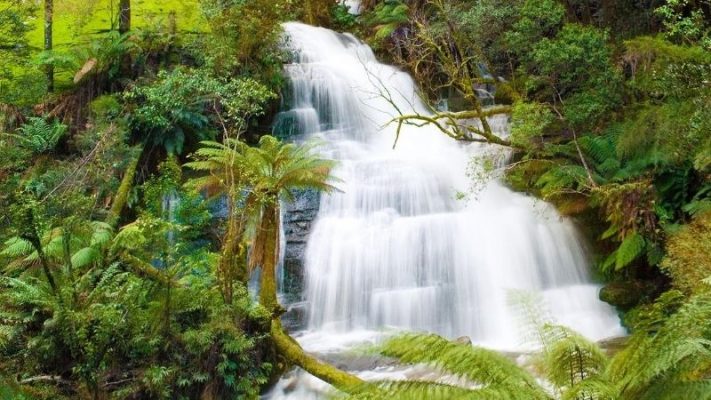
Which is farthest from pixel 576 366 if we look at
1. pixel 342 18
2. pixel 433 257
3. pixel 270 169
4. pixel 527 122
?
pixel 342 18

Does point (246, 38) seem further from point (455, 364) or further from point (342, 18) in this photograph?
point (455, 364)

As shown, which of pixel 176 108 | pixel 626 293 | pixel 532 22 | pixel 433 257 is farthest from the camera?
pixel 176 108

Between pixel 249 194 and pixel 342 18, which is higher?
pixel 342 18

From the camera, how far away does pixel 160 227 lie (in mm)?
6418

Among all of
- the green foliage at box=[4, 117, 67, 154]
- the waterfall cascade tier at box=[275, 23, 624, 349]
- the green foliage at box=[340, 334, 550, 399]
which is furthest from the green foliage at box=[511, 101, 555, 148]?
the green foliage at box=[4, 117, 67, 154]

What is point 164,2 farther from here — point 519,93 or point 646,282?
point 646,282

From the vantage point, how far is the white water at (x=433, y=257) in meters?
8.30

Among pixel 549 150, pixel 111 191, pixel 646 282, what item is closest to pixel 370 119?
pixel 549 150

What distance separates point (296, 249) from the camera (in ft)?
32.2

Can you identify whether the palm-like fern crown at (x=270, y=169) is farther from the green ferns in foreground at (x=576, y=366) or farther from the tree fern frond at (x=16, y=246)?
the green ferns in foreground at (x=576, y=366)

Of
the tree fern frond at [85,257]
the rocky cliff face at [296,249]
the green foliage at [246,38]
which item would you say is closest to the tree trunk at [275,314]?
the rocky cliff face at [296,249]

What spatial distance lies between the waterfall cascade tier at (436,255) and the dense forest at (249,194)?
21.4 inches

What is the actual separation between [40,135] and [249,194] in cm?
582

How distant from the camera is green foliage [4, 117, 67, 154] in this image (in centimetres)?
A: 1035
